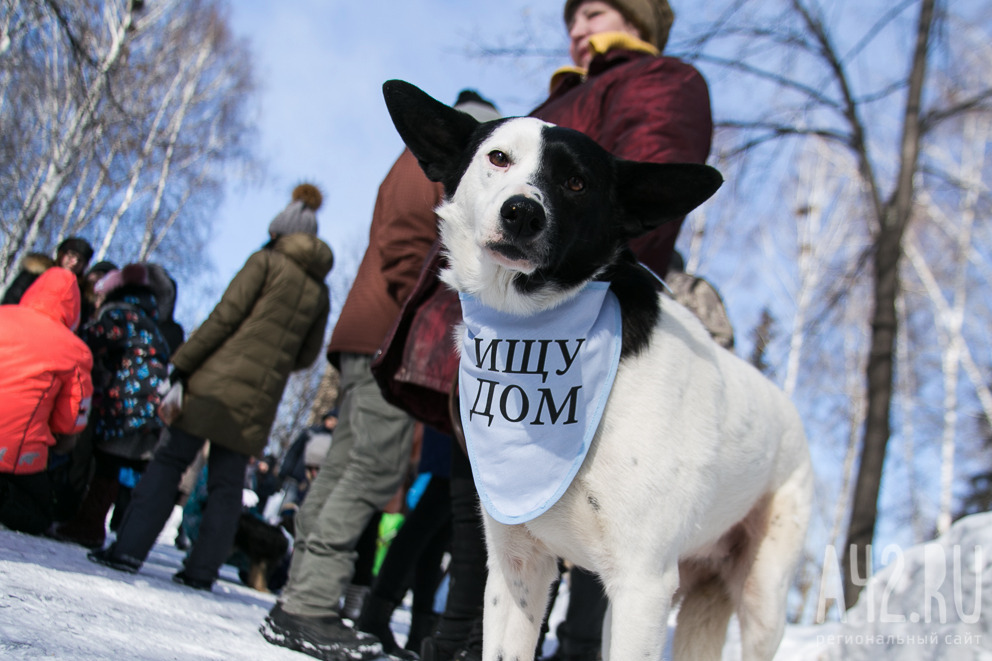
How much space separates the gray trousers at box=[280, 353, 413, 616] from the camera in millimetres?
3115

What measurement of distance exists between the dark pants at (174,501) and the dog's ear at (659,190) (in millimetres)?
3182

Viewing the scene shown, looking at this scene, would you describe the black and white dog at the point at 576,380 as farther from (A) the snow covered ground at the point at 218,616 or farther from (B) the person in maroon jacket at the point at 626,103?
(A) the snow covered ground at the point at 218,616

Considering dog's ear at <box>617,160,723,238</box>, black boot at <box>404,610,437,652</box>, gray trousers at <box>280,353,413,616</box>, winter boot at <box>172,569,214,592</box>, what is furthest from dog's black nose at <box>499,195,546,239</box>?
winter boot at <box>172,569,214,592</box>

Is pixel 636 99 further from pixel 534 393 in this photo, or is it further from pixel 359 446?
pixel 359 446

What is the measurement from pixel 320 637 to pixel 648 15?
311 cm

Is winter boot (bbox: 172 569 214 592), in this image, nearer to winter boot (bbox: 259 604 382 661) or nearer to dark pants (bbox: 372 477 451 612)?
dark pants (bbox: 372 477 451 612)

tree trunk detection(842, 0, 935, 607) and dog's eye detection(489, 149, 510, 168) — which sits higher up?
tree trunk detection(842, 0, 935, 607)

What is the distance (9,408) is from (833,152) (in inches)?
782

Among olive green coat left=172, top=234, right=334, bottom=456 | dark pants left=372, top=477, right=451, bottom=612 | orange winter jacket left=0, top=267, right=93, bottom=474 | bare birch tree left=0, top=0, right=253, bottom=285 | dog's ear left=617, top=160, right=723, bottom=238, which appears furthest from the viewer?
bare birch tree left=0, top=0, right=253, bottom=285

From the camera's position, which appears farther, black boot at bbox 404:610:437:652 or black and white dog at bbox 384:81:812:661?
black boot at bbox 404:610:437:652

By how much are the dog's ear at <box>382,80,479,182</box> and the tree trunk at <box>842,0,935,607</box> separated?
20.6ft

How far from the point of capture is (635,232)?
214cm

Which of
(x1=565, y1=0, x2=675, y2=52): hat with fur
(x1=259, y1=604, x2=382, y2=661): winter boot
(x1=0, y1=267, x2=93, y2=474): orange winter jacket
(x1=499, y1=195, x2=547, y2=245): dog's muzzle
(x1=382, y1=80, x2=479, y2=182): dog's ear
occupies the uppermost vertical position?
(x1=565, y1=0, x2=675, y2=52): hat with fur

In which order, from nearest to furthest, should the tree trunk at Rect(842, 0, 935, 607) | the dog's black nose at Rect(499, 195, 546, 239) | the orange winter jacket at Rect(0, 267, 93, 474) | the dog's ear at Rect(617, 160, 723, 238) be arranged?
the dog's black nose at Rect(499, 195, 546, 239)
the dog's ear at Rect(617, 160, 723, 238)
the orange winter jacket at Rect(0, 267, 93, 474)
the tree trunk at Rect(842, 0, 935, 607)
